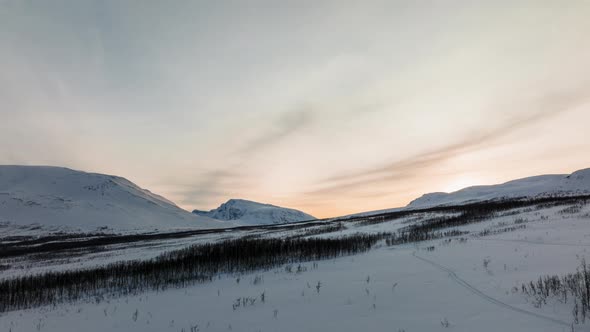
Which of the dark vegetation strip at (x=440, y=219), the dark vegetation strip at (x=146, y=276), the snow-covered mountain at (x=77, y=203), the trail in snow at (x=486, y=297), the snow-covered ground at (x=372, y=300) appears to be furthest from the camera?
the snow-covered mountain at (x=77, y=203)

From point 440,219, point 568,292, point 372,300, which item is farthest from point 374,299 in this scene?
point 440,219

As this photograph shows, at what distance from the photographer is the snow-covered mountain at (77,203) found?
357 feet

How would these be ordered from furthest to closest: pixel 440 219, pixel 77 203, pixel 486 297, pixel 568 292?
pixel 77 203
pixel 440 219
pixel 486 297
pixel 568 292

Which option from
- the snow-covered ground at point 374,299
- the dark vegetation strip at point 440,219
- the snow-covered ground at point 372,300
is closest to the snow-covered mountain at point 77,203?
the dark vegetation strip at point 440,219

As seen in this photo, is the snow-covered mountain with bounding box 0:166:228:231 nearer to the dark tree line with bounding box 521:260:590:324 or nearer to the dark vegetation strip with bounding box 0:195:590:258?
the dark vegetation strip with bounding box 0:195:590:258

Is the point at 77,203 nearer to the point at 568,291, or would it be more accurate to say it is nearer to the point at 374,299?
Result: the point at 374,299

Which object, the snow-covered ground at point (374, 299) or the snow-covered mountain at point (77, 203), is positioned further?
the snow-covered mountain at point (77, 203)

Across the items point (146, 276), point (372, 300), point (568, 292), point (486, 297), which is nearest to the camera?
point (568, 292)

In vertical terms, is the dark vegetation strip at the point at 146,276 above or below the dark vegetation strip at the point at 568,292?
below

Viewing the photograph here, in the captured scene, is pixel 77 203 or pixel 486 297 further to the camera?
pixel 77 203

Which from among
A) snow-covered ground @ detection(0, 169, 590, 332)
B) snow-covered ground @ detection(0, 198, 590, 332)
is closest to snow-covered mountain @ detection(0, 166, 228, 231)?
snow-covered ground @ detection(0, 169, 590, 332)

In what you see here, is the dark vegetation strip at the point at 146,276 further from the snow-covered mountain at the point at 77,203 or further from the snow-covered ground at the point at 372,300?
the snow-covered mountain at the point at 77,203

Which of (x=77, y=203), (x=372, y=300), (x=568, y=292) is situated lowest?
(x=372, y=300)

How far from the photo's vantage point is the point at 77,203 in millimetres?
127500
